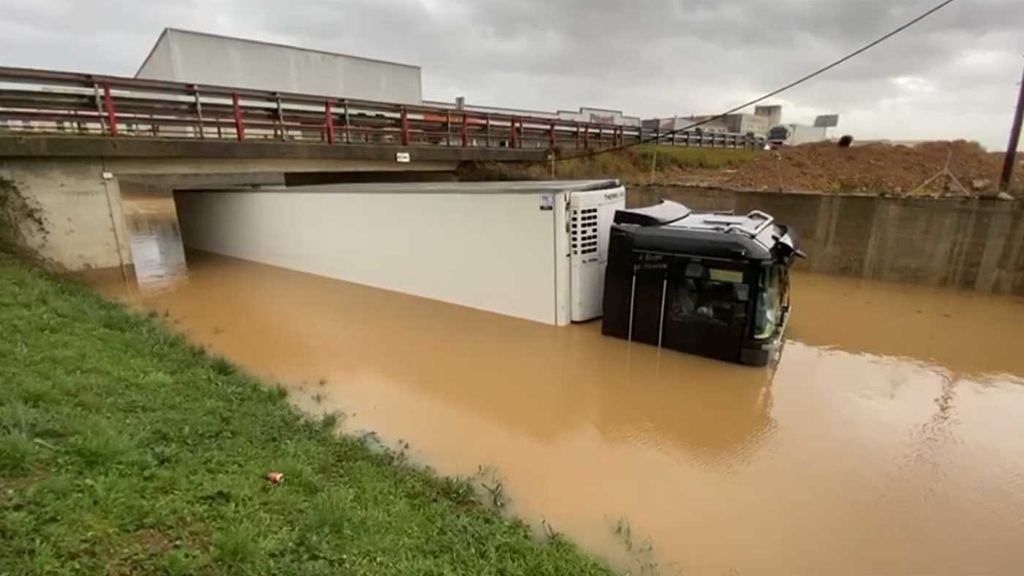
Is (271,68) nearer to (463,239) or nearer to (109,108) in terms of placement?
(109,108)

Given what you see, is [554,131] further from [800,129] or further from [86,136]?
[800,129]

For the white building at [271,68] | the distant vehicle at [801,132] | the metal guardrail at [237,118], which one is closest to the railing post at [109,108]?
the metal guardrail at [237,118]

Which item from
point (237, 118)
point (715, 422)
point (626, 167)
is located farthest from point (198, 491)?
point (626, 167)

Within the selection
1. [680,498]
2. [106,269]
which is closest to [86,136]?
[106,269]

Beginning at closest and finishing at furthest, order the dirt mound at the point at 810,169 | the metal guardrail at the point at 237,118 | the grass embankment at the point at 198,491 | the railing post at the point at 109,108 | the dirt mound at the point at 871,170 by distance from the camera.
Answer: the grass embankment at the point at 198,491 < the metal guardrail at the point at 237,118 < the railing post at the point at 109,108 < the dirt mound at the point at 871,170 < the dirt mound at the point at 810,169

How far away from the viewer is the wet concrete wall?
8.00m

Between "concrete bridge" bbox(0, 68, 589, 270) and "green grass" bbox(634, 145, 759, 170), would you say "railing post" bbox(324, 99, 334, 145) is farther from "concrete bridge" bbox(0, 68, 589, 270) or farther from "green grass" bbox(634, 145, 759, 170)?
"green grass" bbox(634, 145, 759, 170)

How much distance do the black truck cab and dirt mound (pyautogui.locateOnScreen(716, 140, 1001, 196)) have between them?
7.27m

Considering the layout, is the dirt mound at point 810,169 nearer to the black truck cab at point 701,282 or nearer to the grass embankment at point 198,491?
the black truck cab at point 701,282

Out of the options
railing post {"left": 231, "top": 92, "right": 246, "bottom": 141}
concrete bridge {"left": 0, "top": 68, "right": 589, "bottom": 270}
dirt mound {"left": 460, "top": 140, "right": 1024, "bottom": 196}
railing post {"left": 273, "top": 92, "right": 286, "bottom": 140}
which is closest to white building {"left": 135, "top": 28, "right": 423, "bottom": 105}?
concrete bridge {"left": 0, "top": 68, "right": 589, "bottom": 270}

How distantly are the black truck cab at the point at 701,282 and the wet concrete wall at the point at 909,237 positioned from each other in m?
4.00

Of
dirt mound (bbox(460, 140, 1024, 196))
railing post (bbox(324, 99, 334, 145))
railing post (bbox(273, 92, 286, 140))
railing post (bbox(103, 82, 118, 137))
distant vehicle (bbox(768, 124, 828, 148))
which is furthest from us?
distant vehicle (bbox(768, 124, 828, 148))

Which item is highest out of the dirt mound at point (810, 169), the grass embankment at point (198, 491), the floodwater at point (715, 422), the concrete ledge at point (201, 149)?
the concrete ledge at point (201, 149)

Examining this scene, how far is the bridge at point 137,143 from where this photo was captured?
29.1 feet
